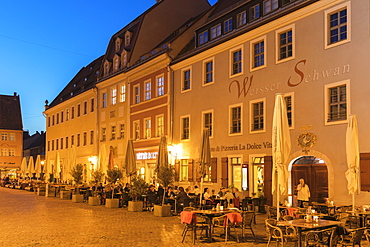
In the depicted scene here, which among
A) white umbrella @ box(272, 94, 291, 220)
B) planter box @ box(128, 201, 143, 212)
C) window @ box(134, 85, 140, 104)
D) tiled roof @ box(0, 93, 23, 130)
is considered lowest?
planter box @ box(128, 201, 143, 212)

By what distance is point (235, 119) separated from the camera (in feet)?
77.1

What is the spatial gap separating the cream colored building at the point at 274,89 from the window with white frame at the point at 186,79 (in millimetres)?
60

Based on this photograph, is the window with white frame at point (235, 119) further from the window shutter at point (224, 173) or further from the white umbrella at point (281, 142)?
the white umbrella at point (281, 142)

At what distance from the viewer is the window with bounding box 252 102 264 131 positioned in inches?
858

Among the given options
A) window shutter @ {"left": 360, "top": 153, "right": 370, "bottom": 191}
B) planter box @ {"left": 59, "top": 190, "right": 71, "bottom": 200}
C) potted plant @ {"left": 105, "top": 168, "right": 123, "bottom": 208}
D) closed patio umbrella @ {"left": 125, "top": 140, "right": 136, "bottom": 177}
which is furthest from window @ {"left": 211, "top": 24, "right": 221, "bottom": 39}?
planter box @ {"left": 59, "top": 190, "right": 71, "bottom": 200}

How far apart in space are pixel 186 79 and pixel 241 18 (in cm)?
561

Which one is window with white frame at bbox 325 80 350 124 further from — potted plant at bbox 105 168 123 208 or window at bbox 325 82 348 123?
potted plant at bbox 105 168 123 208

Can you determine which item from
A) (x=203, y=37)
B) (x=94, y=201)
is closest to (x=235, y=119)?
(x=203, y=37)

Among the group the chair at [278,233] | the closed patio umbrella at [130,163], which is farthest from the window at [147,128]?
the chair at [278,233]

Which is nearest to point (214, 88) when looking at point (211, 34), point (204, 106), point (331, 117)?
point (204, 106)

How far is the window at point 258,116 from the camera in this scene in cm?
2180

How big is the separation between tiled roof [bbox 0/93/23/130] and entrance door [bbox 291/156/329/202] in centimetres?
6290

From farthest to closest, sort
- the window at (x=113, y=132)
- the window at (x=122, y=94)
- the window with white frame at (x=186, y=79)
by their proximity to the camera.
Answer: the window at (x=113, y=132) < the window at (x=122, y=94) < the window with white frame at (x=186, y=79)

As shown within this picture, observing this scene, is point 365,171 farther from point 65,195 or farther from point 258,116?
point 65,195
